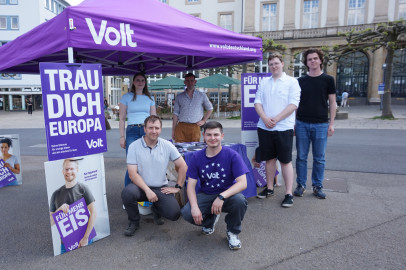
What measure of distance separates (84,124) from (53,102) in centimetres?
36

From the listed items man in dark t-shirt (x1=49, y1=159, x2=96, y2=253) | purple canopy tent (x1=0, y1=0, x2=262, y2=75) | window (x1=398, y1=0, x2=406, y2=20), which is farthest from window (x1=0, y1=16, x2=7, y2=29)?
window (x1=398, y1=0, x2=406, y2=20)

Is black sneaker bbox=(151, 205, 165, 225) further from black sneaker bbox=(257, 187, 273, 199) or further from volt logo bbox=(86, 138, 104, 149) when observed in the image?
black sneaker bbox=(257, 187, 273, 199)

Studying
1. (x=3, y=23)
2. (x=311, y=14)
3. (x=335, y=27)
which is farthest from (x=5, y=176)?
(x=3, y=23)

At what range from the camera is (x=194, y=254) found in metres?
2.81

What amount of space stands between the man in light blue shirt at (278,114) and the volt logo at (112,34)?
6.01 feet

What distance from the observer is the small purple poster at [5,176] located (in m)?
5.03

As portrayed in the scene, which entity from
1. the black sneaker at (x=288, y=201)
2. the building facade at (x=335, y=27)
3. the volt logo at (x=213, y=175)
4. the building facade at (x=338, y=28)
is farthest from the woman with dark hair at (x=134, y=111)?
the building facade at (x=338, y=28)

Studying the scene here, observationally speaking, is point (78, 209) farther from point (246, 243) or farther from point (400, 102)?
point (400, 102)

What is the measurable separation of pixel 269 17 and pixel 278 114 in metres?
32.8

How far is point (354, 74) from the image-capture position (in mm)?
31203

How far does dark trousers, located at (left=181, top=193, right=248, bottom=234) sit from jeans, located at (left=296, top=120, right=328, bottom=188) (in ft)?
5.67

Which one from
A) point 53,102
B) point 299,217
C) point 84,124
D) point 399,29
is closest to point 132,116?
point 84,124

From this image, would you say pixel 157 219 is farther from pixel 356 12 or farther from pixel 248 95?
pixel 356 12

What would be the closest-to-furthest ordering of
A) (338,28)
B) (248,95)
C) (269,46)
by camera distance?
(248,95) < (269,46) < (338,28)
